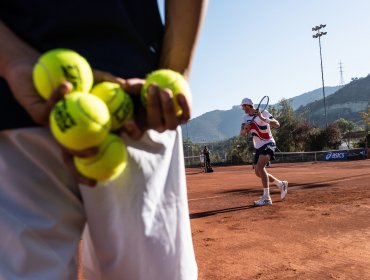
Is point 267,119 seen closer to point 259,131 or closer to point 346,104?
point 259,131

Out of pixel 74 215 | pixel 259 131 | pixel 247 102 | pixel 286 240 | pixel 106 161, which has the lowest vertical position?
pixel 286 240

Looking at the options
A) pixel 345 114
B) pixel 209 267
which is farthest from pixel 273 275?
pixel 345 114

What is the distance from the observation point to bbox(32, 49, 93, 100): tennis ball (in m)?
1.06

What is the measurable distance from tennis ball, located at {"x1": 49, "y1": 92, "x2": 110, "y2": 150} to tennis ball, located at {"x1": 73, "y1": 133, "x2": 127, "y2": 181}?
0.05 meters

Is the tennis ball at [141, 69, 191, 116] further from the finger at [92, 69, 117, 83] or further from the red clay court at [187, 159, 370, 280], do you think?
the red clay court at [187, 159, 370, 280]

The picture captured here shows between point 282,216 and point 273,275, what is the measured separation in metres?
2.63

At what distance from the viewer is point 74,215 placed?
1.23 meters

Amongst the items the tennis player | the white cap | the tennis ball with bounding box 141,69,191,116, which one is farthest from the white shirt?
the tennis ball with bounding box 141,69,191,116

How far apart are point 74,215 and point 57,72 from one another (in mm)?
426

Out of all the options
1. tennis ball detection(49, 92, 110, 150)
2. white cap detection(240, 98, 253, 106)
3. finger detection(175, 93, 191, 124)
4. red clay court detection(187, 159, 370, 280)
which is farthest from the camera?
white cap detection(240, 98, 253, 106)

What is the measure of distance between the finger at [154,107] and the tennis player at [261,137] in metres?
6.58

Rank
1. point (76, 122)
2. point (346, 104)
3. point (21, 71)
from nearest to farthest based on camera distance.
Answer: point (76, 122), point (21, 71), point (346, 104)

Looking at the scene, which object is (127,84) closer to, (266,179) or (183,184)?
(183,184)

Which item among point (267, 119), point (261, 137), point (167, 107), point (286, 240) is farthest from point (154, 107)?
point (267, 119)
